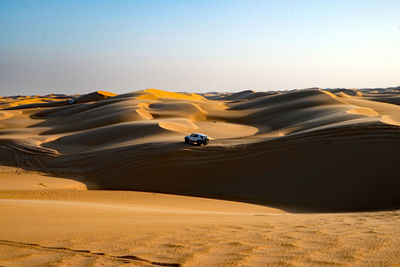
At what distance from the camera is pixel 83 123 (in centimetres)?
3588

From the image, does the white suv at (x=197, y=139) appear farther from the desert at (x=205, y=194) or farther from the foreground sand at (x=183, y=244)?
the foreground sand at (x=183, y=244)

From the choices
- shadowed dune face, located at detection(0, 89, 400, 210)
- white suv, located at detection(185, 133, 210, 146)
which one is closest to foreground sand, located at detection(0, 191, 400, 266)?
shadowed dune face, located at detection(0, 89, 400, 210)

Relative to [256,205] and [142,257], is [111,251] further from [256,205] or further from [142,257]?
[256,205]

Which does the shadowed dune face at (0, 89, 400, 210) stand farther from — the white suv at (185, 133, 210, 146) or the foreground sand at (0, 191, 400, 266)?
the foreground sand at (0, 191, 400, 266)

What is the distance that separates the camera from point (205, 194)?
1477 centimetres

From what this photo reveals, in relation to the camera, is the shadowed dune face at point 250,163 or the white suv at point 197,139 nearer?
the shadowed dune face at point 250,163

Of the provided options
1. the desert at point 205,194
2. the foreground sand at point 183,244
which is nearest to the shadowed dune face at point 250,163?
the desert at point 205,194

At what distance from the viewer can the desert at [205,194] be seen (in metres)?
3.96

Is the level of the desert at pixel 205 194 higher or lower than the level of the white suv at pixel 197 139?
lower

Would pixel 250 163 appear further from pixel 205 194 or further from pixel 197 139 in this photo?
pixel 197 139

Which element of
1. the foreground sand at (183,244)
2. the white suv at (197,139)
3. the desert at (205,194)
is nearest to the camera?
the foreground sand at (183,244)

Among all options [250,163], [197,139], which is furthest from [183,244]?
[197,139]

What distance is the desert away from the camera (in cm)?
396

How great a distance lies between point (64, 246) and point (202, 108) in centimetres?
3885
